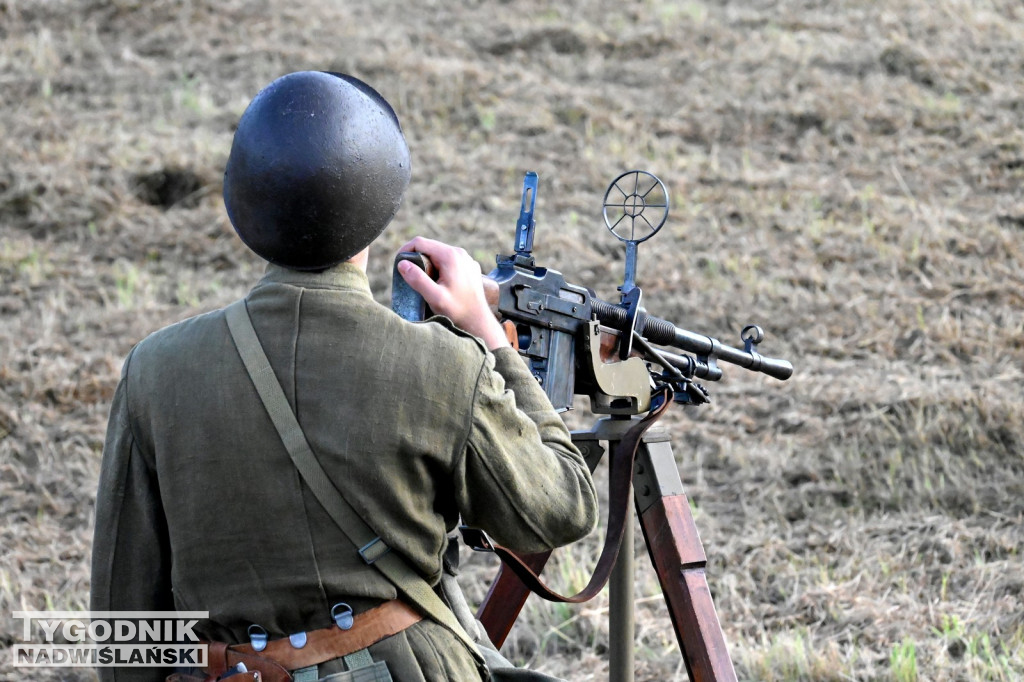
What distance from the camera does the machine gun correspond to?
262 centimetres

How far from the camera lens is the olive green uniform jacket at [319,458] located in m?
1.82

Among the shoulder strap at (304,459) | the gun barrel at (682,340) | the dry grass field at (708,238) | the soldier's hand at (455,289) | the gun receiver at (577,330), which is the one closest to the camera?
the shoulder strap at (304,459)

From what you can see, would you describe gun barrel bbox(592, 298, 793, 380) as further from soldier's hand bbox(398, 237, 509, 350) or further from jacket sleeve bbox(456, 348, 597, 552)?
jacket sleeve bbox(456, 348, 597, 552)

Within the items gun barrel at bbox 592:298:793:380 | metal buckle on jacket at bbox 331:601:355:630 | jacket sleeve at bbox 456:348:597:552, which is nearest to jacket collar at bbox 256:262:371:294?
jacket sleeve at bbox 456:348:597:552

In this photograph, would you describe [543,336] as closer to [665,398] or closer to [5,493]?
[665,398]

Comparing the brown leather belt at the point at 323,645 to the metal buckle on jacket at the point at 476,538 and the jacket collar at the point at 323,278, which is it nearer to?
the metal buckle on jacket at the point at 476,538

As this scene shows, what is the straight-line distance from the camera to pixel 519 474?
188cm

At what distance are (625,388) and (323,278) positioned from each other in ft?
3.42

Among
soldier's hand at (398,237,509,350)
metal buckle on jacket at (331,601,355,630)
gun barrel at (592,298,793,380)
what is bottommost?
metal buckle on jacket at (331,601,355,630)

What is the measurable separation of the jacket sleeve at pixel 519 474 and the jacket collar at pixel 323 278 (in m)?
Result: 0.26

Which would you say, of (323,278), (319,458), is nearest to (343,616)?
(319,458)

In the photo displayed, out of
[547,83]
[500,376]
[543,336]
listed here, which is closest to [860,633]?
[543,336]

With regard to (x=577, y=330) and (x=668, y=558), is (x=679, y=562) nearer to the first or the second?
(x=668, y=558)

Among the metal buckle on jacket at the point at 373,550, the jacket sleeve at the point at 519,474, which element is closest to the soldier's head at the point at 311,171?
the jacket sleeve at the point at 519,474
